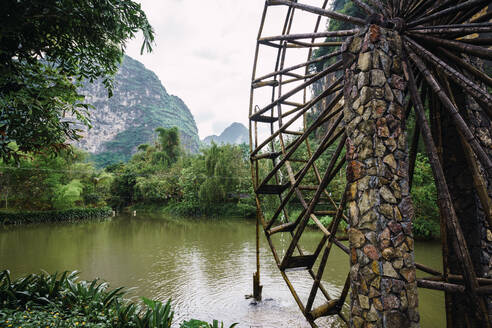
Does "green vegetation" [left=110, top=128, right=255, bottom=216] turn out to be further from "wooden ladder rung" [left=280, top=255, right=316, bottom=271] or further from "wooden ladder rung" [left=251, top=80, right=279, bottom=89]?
"wooden ladder rung" [left=280, top=255, right=316, bottom=271]

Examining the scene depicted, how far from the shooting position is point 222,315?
585 cm

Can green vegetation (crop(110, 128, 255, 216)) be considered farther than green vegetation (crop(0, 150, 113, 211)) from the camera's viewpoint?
Yes

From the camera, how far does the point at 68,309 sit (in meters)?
4.25

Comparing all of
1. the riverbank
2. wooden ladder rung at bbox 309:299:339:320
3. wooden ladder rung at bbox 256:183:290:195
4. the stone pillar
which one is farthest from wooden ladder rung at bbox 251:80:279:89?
the riverbank

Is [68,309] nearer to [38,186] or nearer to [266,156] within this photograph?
[266,156]

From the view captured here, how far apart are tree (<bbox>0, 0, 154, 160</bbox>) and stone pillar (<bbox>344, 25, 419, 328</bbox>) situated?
4.22 meters

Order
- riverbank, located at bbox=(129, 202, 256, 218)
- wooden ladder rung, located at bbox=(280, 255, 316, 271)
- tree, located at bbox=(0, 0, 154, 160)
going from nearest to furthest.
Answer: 1. tree, located at bbox=(0, 0, 154, 160)
2. wooden ladder rung, located at bbox=(280, 255, 316, 271)
3. riverbank, located at bbox=(129, 202, 256, 218)

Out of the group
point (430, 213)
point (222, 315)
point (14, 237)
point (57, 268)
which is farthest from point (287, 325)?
point (14, 237)

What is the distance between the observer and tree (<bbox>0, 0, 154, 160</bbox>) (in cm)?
400

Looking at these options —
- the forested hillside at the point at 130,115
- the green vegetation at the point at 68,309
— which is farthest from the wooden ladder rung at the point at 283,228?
the forested hillside at the point at 130,115

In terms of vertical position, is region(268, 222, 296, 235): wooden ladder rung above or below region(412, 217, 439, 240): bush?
above

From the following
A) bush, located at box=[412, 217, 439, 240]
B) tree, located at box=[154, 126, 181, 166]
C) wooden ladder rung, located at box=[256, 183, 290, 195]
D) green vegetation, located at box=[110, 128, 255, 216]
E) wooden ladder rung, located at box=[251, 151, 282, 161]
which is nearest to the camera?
wooden ladder rung, located at box=[256, 183, 290, 195]

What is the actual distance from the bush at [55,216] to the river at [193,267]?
368cm

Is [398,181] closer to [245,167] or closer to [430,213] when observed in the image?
[430,213]
